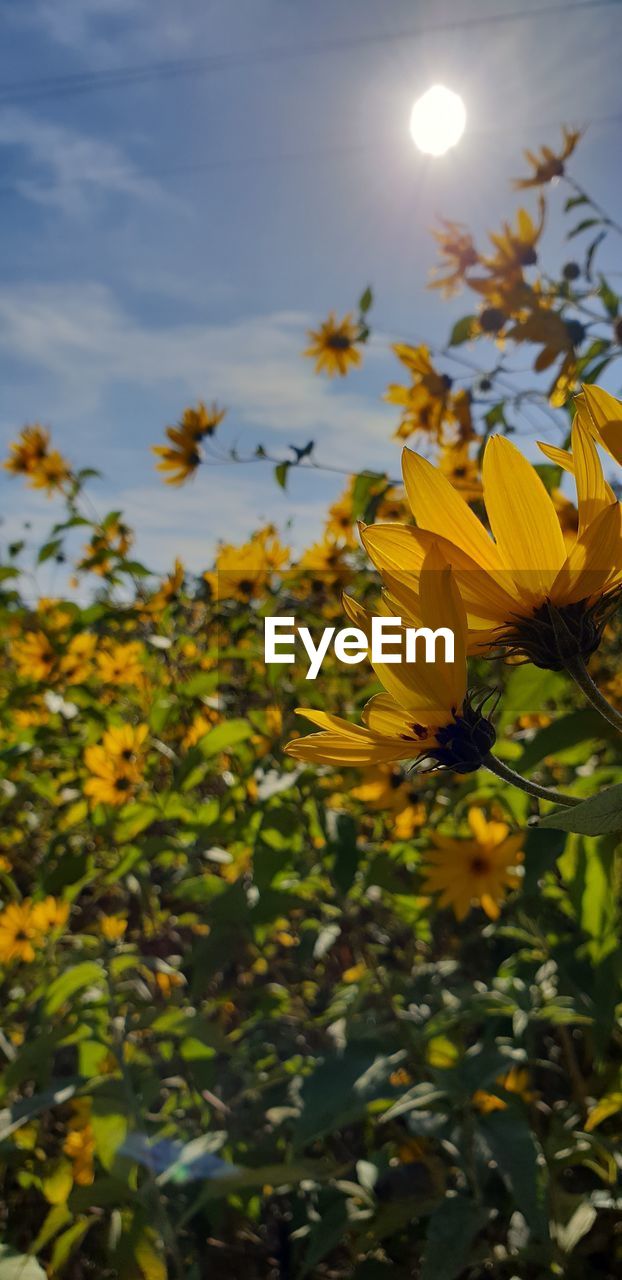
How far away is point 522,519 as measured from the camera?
383mm

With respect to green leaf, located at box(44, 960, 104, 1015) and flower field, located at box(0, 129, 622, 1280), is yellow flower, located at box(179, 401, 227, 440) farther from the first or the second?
green leaf, located at box(44, 960, 104, 1015)

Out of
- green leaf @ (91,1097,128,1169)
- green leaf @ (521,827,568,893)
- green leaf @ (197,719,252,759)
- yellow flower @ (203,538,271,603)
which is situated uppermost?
yellow flower @ (203,538,271,603)

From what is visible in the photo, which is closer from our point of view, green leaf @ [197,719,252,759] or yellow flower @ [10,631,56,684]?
green leaf @ [197,719,252,759]

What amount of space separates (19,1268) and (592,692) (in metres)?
1.01

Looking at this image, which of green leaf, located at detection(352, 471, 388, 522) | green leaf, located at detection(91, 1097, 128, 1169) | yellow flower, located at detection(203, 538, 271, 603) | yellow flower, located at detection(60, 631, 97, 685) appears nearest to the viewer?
green leaf, located at detection(91, 1097, 128, 1169)

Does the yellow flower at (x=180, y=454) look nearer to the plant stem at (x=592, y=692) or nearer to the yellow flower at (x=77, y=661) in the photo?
the yellow flower at (x=77, y=661)

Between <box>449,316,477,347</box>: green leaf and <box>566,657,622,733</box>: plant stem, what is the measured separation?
4.16 ft

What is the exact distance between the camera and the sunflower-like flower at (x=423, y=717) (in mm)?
347

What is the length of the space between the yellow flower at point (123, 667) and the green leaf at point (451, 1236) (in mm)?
1703

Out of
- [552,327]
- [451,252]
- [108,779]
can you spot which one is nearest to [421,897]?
[108,779]

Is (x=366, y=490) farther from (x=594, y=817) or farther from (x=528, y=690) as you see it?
(x=594, y=817)

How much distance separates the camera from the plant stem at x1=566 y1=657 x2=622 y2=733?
34cm

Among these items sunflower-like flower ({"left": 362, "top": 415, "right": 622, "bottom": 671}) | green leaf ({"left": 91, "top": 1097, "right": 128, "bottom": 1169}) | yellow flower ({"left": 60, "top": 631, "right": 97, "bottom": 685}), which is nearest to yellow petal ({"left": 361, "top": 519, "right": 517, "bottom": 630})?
sunflower-like flower ({"left": 362, "top": 415, "right": 622, "bottom": 671})

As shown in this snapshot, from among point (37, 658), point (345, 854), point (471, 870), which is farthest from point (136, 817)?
point (37, 658)
